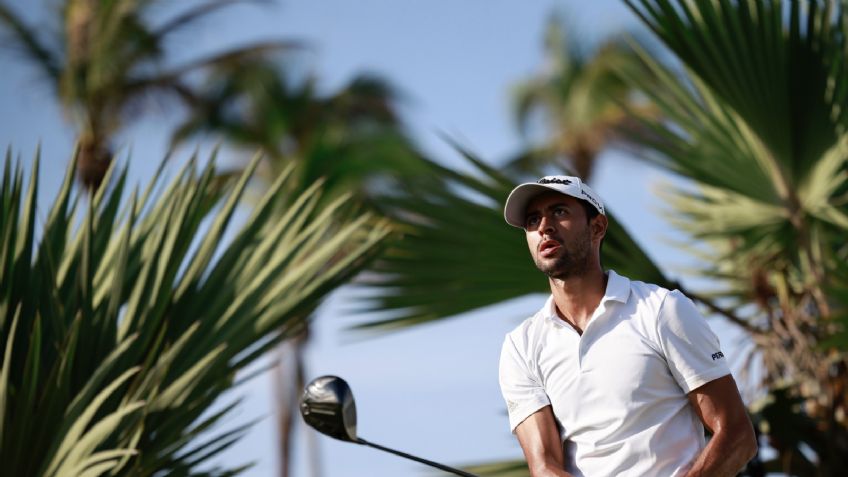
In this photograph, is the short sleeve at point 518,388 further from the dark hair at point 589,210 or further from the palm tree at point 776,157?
the palm tree at point 776,157

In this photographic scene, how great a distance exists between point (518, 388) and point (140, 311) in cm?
259

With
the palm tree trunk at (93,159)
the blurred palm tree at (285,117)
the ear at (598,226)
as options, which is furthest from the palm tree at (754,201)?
the blurred palm tree at (285,117)

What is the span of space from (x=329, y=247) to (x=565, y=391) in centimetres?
278

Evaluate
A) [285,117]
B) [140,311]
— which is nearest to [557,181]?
[140,311]

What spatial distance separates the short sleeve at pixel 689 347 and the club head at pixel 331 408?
2.38 feet

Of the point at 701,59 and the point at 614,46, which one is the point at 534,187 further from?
the point at 614,46

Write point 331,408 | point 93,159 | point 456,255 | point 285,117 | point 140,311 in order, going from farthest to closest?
1. point 285,117
2. point 93,159
3. point 456,255
4. point 140,311
5. point 331,408

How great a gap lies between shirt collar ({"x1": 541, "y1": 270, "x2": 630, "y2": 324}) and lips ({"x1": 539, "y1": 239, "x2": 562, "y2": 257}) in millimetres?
154

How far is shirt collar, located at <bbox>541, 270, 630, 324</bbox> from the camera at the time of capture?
2990 mm

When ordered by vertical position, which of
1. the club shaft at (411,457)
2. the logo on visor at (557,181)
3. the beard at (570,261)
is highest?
the logo on visor at (557,181)

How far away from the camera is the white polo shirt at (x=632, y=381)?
2840 millimetres

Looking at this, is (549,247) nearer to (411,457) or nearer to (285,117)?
(411,457)

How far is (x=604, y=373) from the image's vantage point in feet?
9.54

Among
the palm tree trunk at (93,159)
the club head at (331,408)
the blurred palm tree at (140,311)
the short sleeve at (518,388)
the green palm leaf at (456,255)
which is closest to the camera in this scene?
the club head at (331,408)
